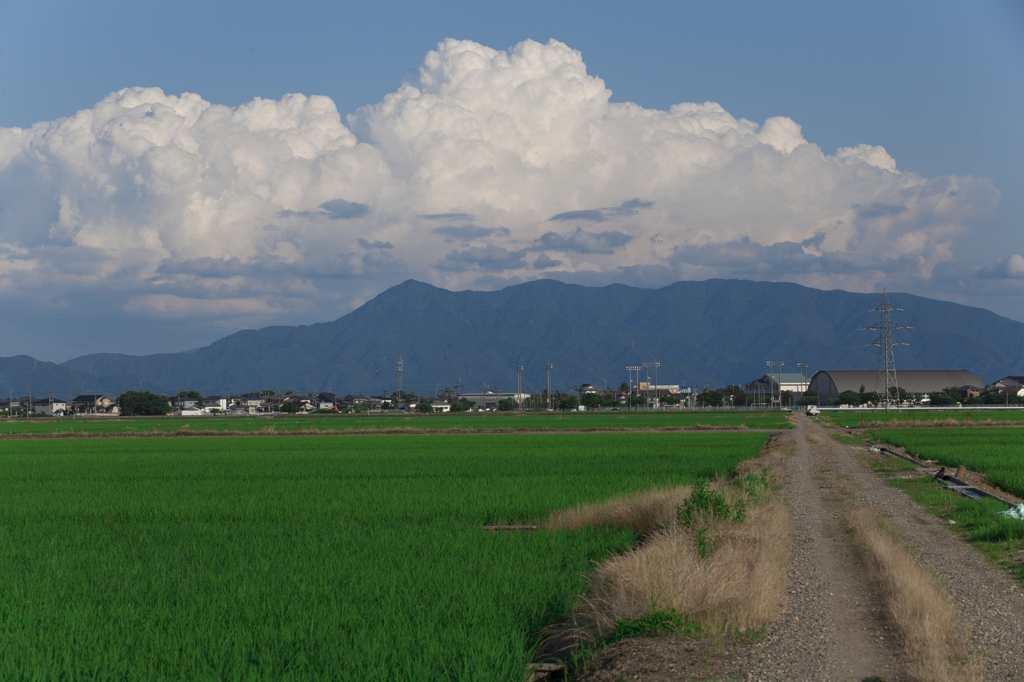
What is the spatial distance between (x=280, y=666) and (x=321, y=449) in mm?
44329

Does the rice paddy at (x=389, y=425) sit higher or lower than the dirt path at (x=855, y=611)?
lower

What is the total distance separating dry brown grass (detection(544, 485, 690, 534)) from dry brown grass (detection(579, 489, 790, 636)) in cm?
560

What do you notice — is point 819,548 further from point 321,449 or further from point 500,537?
point 321,449

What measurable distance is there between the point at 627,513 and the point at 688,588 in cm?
854

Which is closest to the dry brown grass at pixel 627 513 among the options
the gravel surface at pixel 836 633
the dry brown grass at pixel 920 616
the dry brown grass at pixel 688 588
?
the gravel surface at pixel 836 633

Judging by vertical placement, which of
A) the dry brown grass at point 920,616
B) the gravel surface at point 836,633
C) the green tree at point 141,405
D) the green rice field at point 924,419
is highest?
the green tree at point 141,405

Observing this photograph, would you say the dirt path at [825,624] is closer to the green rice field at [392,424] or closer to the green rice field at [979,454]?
the green rice field at [979,454]

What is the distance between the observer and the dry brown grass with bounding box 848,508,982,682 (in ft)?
26.5

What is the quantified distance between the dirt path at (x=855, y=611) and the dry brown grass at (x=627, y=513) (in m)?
2.82

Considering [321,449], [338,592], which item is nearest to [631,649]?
[338,592]

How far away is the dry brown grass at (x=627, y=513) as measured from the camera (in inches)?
716

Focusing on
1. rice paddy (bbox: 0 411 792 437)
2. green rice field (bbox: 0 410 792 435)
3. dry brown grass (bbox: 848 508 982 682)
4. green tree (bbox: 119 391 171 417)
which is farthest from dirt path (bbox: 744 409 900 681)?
green tree (bbox: 119 391 171 417)

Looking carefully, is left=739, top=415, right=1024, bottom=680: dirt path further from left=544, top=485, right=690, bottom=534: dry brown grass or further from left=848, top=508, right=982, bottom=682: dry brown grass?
left=544, top=485, right=690, bottom=534: dry brown grass

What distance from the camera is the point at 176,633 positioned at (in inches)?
397
